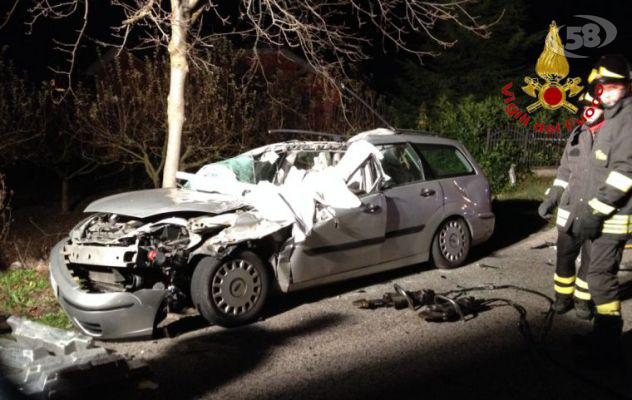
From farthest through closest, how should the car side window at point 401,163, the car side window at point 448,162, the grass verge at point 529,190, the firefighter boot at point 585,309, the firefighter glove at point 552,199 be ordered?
the grass verge at point 529,190 < the car side window at point 448,162 < the car side window at point 401,163 < the firefighter glove at point 552,199 < the firefighter boot at point 585,309

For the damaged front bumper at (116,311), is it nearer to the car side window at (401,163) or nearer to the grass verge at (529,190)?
the car side window at (401,163)

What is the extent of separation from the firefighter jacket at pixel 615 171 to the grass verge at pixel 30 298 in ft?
14.4

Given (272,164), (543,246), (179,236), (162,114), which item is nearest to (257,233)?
(179,236)

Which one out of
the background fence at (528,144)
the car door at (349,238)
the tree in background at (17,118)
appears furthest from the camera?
the background fence at (528,144)

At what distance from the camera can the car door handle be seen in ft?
19.6

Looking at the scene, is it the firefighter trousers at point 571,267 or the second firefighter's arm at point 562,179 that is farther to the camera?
the second firefighter's arm at point 562,179

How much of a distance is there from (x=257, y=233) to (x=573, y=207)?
2.58 meters

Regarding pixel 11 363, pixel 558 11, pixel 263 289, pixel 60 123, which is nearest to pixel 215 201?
pixel 263 289

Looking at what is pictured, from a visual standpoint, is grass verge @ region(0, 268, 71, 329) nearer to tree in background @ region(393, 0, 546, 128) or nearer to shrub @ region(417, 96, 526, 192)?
shrub @ region(417, 96, 526, 192)

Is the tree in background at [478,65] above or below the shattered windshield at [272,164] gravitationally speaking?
above

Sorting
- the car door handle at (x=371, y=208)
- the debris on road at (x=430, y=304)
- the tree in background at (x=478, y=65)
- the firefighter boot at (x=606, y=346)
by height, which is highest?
the tree in background at (x=478, y=65)

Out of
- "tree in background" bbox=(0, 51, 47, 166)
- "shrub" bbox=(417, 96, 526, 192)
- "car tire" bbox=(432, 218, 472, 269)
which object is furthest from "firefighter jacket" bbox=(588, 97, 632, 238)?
"tree in background" bbox=(0, 51, 47, 166)

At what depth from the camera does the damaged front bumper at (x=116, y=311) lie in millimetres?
4633

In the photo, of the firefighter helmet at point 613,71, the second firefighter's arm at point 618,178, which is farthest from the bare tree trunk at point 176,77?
the second firefighter's arm at point 618,178
